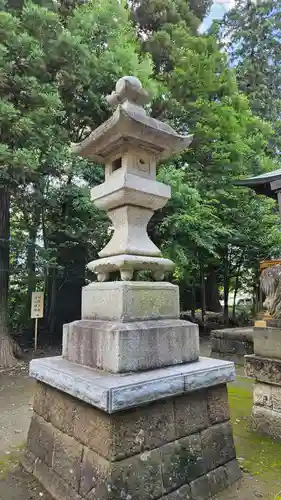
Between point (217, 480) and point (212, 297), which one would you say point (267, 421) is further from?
point (212, 297)

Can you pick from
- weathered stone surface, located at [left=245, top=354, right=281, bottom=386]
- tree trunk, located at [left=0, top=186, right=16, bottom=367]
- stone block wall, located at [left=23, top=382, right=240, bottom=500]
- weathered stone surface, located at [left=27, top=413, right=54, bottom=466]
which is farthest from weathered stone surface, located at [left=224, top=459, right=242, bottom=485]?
tree trunk, located at [left=0, top=186, right=16, bottom=367]

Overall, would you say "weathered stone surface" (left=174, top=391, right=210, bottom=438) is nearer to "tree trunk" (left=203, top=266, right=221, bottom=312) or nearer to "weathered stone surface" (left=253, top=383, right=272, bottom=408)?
"weathered stone surface" (left=253, top=383, right=272, bottom=408)

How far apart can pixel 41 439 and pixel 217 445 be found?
134 cm

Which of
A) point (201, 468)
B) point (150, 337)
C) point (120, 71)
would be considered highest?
point (120, 71)

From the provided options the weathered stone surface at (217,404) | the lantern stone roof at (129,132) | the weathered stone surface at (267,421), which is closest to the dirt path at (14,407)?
the weathered stone surface at (217,404)

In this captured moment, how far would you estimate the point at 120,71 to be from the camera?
21.6ft

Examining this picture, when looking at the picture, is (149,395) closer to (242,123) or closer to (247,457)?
(247,457)

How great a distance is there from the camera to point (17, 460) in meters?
2.72

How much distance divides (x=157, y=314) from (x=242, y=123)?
8497 mm

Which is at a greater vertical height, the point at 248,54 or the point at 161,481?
the point at 248,54

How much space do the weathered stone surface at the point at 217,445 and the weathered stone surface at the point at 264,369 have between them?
95cm

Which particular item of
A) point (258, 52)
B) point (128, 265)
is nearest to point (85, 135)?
point (128, 265)

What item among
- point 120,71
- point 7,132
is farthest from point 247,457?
point 120,71

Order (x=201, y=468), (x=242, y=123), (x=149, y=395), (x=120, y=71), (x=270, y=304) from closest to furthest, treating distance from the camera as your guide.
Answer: (x=149, y=395), (x=201, y=468), (x=270, y=304), (x=120, y=71), (x=242, y=123)
